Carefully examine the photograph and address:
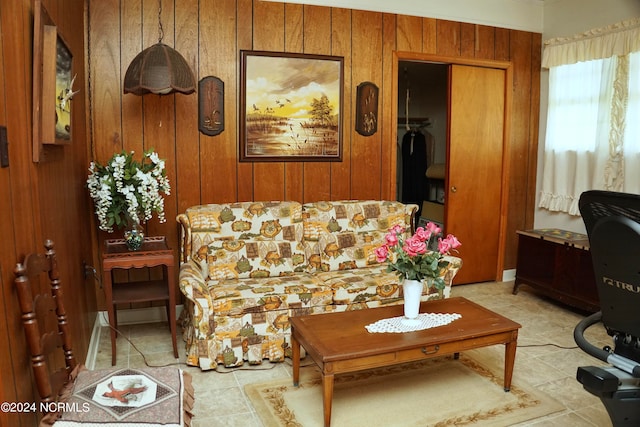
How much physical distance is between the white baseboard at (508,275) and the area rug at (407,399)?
227 centimetres

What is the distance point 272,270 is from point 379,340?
1.34 metres

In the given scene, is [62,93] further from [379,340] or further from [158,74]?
[379,340]

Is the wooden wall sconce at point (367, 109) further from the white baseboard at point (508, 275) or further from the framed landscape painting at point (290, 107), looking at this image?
the white baseboard at point (508, 275)

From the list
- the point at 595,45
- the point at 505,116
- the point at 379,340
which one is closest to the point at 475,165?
Answer: the point at 505,116

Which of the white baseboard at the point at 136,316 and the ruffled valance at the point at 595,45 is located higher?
the ruffled valance at the point at 595,45

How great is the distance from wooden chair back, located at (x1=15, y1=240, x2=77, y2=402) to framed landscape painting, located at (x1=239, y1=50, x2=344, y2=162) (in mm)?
2260


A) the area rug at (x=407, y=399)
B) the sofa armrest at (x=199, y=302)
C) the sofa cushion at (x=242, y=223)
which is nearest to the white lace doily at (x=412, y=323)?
the area rug at (x=407, y=399)

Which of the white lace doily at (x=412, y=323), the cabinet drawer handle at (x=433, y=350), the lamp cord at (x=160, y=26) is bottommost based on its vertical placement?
A: the cabinet drawer handle at (x=433, y=350)

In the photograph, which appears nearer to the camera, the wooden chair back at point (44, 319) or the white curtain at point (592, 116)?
the wooden chair back at point (44, 319)

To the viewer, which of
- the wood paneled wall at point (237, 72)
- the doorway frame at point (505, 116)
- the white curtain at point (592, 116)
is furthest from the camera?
the doorway frame at point (505, 116)

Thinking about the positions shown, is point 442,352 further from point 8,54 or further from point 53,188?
point 8,54

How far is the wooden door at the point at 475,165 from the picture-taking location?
16.1ft

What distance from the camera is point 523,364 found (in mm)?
3314

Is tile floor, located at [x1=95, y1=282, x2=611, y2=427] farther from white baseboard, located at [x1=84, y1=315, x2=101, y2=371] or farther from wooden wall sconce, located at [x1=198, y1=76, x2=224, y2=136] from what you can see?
wooden wall sconce, located at [x1=198, y1=76, x2=224, y2=136]
